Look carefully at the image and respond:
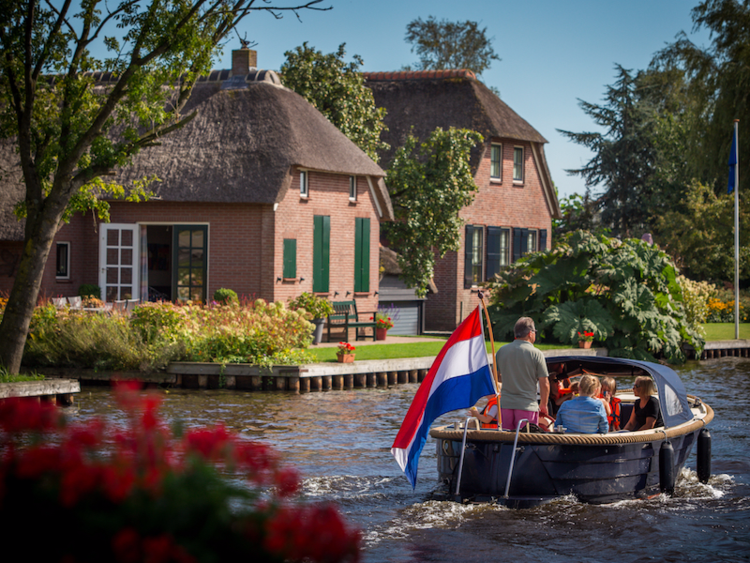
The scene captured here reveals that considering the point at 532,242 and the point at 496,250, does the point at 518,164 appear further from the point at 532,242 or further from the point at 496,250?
the point at 496,250

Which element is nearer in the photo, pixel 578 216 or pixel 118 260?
pixel 118 260

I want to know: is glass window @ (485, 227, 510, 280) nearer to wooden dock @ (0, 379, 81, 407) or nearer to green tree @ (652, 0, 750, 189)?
green tree @ (652, 0, 750, 189)

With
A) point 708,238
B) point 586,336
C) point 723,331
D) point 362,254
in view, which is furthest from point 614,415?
point 708,238

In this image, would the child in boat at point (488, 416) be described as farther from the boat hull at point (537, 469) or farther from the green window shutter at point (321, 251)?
the green window shutter at point (321, 251)

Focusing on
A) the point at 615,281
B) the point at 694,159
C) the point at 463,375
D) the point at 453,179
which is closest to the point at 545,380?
the point at 463,375

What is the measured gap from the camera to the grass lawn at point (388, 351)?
786 inches

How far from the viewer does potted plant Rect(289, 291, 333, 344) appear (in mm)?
23125

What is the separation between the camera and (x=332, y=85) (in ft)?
95.2

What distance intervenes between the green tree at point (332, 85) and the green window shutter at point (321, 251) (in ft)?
16.3

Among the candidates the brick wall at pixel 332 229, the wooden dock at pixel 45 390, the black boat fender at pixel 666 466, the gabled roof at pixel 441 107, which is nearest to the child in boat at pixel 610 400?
the black boat fender at pixel 666 466

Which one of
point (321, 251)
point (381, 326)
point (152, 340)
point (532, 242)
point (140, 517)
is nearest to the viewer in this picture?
point (140, 517)

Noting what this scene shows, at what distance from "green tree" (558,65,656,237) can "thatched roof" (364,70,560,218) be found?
13.7m

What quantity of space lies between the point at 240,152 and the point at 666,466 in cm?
1672

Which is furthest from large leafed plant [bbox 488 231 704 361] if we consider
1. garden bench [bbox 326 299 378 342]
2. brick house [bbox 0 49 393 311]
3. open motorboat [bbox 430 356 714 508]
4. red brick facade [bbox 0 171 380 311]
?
open motorboat [bbox 430 356 714 508]
